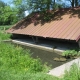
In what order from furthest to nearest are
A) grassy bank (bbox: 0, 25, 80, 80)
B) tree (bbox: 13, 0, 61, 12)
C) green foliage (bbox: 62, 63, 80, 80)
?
tree (bbox: 13, 0, 61, 12), grassy bank (bbox: 0, 25, 80, 80), green foliage (bbox: 62, 63, 80, 80)

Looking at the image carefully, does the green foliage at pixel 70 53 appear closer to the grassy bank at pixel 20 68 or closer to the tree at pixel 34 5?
the grassy bank at pixel 20 68

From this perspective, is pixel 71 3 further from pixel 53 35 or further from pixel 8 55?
pixel 8 55

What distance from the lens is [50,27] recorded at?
17.7 meters

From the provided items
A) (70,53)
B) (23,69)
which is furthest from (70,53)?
(23,69)

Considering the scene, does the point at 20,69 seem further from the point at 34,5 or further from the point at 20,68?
the point at 34,5

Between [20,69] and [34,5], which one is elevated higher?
[34,5]

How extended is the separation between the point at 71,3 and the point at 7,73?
67.8ft

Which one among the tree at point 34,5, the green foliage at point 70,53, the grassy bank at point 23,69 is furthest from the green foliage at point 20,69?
the tree at point 34,5

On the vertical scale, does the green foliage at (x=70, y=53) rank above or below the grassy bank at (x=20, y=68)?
below

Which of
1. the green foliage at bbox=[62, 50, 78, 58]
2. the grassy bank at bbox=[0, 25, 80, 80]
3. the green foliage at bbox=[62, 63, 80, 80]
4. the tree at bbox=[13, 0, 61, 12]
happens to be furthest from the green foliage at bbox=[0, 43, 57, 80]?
the tree at bbox=[13, 0, 61, 12]

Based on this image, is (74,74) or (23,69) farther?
(23,69)

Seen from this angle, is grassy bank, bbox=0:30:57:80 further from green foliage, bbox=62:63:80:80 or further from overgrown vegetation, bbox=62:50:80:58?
overgrown vegetation, bbox=62:50:80:58

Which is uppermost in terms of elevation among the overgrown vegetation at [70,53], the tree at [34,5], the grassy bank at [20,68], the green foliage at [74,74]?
the tree at [34,5]

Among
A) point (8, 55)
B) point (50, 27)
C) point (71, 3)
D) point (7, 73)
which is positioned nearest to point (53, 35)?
point (50, 27)
